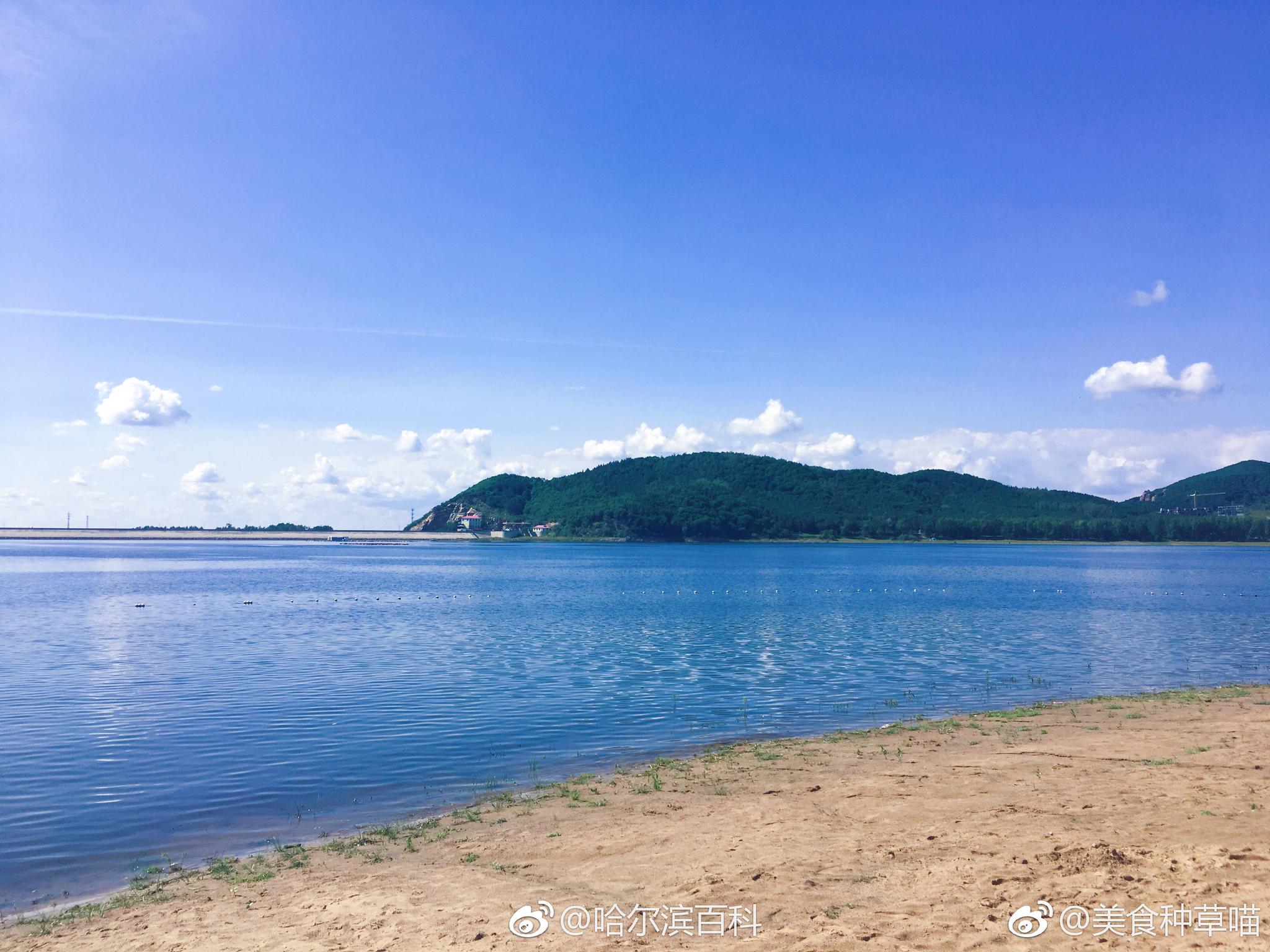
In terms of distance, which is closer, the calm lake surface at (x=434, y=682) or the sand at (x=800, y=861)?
the sand at (x=800, y=861)

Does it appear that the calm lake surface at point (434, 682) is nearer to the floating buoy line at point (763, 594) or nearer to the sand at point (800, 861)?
the floating buoy line at point (763, 594)

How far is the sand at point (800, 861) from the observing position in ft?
28.8

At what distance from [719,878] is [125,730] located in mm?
→ 18770

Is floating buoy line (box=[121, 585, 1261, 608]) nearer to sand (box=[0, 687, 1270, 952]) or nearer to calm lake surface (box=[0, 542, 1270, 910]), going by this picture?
calm lake surface (box=[0, 542, 1270, 910])

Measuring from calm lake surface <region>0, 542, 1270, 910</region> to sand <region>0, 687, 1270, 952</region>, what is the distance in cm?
257

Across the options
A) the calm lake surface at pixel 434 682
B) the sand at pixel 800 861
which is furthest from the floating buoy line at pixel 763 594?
the sand at pixel 800 861

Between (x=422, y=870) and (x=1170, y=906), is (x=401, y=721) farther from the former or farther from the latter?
(x=1170, y=906)

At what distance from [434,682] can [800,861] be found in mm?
20432

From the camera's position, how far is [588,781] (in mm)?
16594

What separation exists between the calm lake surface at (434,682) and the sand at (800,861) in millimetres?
2569

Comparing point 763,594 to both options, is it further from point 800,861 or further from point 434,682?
point 800,861

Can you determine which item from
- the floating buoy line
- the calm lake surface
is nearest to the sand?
the calm lake surface

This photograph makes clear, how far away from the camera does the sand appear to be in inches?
345

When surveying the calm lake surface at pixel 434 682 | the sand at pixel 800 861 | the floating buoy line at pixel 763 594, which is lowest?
the floating buoy line at pixel 763 594
